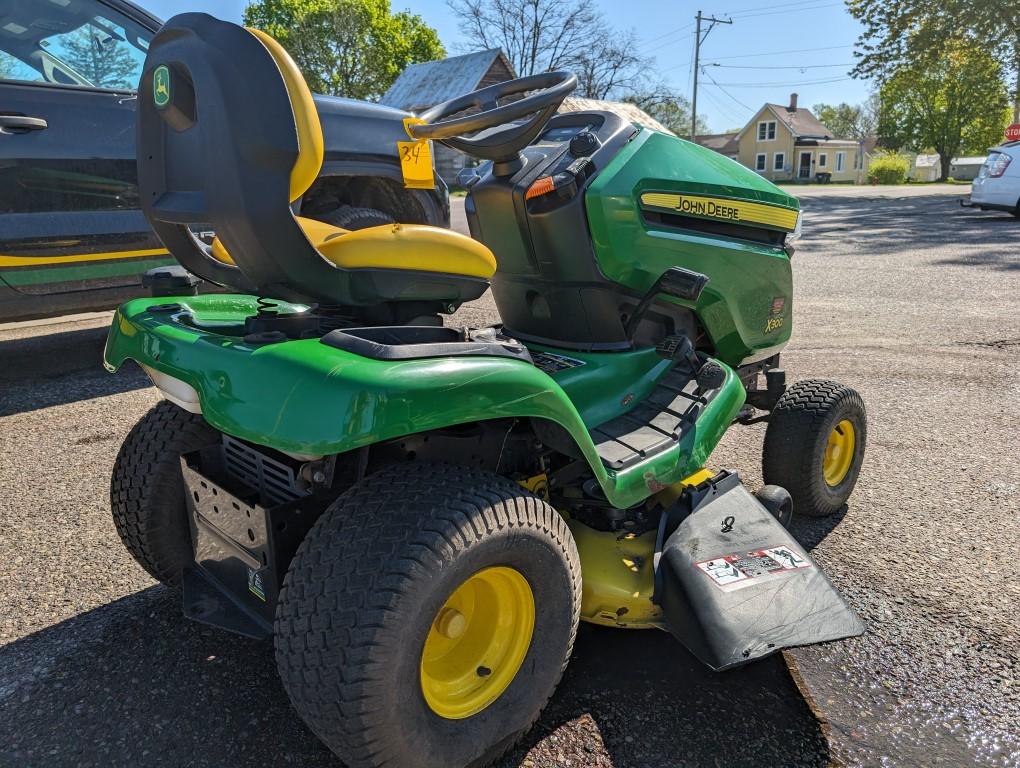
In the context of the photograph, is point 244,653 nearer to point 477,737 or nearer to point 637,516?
point 477,737

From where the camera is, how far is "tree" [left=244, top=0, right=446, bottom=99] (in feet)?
133

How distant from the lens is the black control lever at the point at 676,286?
2.32 m

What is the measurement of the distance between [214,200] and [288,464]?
0.61 meters

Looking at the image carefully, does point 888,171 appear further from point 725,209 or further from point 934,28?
point 725,209

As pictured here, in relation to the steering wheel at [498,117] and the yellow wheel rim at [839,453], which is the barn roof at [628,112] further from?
the yellow wheel rim at [839,453]

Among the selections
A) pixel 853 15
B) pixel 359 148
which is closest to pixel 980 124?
pixel 853 15

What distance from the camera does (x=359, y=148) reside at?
169 inches

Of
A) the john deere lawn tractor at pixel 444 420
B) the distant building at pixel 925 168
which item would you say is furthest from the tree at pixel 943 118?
the john deere lawn tractor at pixel 444 420

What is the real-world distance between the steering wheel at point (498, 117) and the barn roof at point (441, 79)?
29387 mm

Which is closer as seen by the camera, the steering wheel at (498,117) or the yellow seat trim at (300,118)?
the yellow seat trim at (300,118)

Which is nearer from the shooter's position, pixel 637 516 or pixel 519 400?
pixel 519 400

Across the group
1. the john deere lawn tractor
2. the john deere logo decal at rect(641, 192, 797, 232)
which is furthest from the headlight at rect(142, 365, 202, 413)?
the john deere logo decal at rect(641, 192, 797, 232)

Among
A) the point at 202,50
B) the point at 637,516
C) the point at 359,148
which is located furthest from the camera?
the point at 359,148

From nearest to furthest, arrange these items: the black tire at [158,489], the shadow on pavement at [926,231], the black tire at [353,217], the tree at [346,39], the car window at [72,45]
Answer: the black tire at [158,489] → the car window at [72,45] → the black tire at [353,217] → the shadow on pavement at [926,231] → the tree at [346,39]
